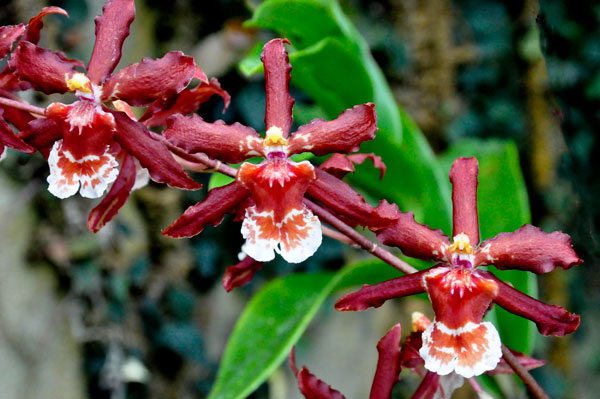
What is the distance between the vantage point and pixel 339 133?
0.62m

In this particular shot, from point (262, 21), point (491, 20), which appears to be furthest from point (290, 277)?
point (491, 20)

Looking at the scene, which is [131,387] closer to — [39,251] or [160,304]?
[160,304]

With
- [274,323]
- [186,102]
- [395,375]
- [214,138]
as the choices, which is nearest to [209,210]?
[214,138]

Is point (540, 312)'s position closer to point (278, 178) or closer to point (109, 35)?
point (278, 178)

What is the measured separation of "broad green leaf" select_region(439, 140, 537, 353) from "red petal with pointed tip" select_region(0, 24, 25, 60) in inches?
29.4

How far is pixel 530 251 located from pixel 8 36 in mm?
618

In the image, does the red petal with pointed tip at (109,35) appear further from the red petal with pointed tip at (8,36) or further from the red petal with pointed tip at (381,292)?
the red petal with pointed tip at (381,292)

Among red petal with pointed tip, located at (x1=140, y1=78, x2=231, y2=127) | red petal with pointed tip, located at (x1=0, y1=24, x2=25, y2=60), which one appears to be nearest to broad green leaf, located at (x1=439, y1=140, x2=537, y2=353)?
red petal with pointed tip, located at (x1=140, y1=78, x2=231, y2=127)

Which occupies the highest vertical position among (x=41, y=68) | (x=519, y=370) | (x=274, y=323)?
(x=41, y=68)

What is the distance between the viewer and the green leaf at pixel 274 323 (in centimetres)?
90

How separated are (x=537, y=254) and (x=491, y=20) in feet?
6.42

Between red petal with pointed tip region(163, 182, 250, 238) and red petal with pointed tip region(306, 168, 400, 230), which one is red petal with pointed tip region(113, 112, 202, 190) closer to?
red petal with pointed tip region(163, 182, 250, 238)

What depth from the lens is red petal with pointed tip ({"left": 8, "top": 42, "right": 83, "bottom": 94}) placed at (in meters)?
0.62

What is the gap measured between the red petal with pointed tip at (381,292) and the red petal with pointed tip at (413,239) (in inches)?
1.0
